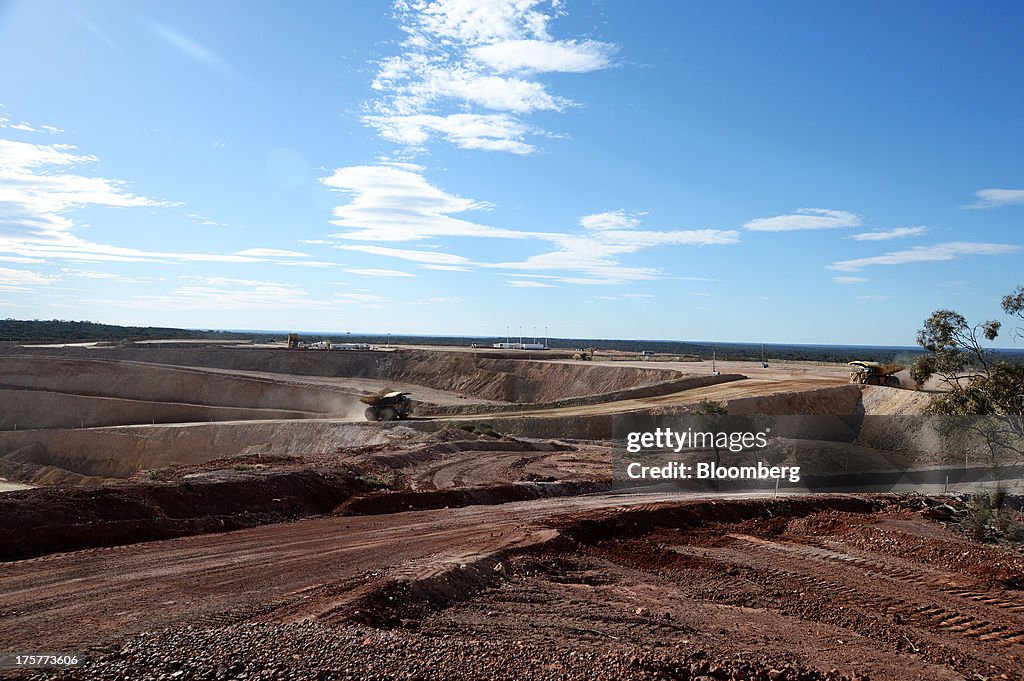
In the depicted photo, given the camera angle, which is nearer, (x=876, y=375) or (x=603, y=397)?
(x=876, y=375)

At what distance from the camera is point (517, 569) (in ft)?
39.0

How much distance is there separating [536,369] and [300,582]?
192ft

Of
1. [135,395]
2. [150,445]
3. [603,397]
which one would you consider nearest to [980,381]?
[603,397]

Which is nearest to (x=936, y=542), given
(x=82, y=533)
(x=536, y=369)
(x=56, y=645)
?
(x=56, y=645)

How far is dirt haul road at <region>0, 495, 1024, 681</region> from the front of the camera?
802 centimetres

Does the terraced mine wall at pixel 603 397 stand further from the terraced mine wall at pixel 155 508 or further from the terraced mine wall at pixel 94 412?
the terraced mine wall at pixel 155 508

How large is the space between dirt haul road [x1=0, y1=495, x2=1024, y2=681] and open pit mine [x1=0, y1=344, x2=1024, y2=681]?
49 mm

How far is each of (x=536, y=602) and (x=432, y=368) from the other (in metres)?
68.7

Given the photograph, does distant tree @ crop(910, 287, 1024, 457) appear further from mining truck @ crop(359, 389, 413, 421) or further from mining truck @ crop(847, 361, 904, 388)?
mining truck @ crop(359, 389, 413, 421)

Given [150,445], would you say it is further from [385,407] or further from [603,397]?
[603,397]

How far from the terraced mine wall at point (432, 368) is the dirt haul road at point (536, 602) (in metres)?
42.6

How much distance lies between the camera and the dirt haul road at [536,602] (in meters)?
8.02

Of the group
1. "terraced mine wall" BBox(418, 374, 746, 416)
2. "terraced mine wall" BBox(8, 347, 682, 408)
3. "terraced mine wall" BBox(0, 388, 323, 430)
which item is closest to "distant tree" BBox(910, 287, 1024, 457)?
"terraced mine wall" BBox(418, 374, 746, 416)

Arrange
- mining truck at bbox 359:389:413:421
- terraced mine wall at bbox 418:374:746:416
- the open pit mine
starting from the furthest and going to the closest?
1. terraced mine wall at bbox 418:374:746:416
2. mining truck at bbox 359:389:413:421
3. the open pit mine
